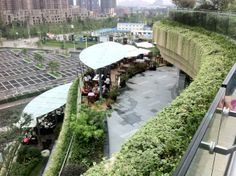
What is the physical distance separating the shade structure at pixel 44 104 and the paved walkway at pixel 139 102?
10.4ft

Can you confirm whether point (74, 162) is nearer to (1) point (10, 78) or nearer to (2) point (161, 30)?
(2) point (161, 30)

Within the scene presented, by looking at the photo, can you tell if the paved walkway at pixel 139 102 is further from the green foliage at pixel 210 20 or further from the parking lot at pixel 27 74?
the parking lot at pixel 27 74

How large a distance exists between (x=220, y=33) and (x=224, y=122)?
7.98m

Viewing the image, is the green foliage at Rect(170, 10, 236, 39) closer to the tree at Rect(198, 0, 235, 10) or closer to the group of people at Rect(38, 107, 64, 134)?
the tree at Rect(198, 0, 235, 10)

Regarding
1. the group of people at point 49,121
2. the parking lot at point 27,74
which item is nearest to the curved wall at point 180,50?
the group of people at point 49,121

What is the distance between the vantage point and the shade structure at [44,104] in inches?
449

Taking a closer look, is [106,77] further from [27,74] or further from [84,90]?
[27,74]

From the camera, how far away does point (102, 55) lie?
11.0 meters

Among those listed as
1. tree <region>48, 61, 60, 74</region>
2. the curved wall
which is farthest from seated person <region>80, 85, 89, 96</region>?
tree <region>48, 61, 60, 74</region>

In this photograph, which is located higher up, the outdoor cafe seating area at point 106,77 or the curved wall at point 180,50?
the curved wall at point 180,50

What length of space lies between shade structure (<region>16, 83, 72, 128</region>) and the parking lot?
10294mm

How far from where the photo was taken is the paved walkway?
7.93 metres

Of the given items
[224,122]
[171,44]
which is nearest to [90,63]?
[171,44]

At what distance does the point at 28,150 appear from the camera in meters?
10.5
